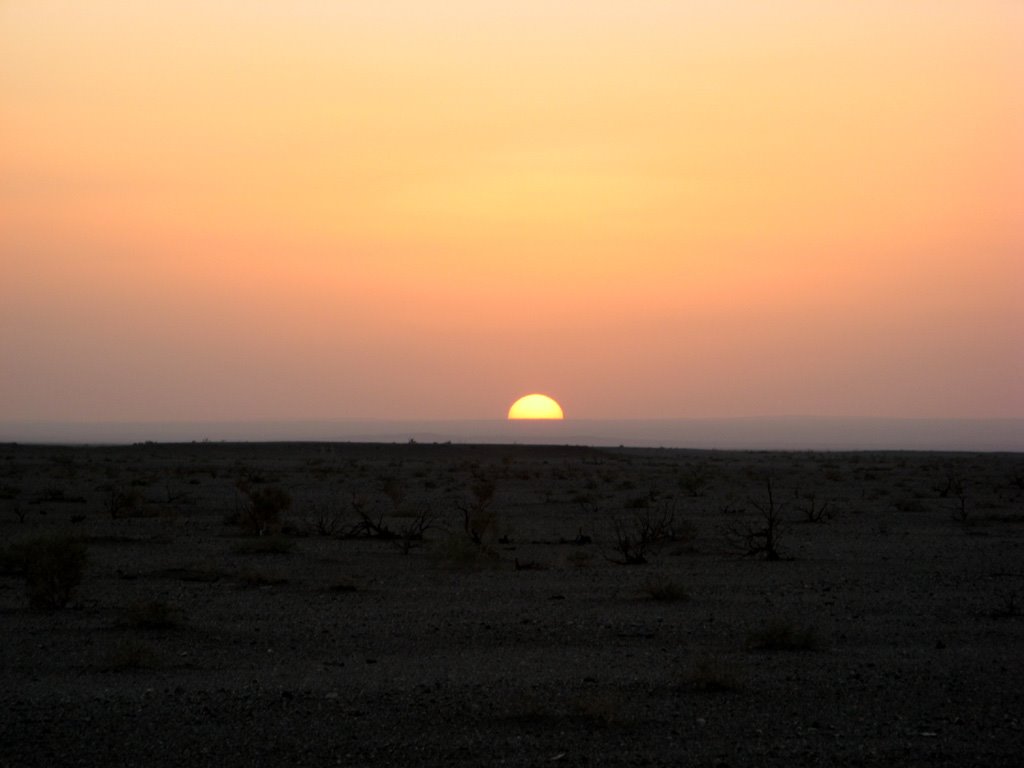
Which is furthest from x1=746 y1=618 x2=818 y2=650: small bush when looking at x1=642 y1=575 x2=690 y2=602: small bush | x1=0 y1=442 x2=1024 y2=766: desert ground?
x1=642 y1=575 x2=690 y2=602: small bush

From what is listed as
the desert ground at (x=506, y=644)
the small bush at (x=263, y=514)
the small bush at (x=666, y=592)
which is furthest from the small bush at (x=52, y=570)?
the small bush at (x=263, y=514)

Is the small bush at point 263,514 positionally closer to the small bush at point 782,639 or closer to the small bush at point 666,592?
the small bush at point 666,592

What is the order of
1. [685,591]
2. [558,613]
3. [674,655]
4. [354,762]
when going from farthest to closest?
[685,591]
[558,613]
[674,655]
[354,762]

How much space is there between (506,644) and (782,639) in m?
3.29

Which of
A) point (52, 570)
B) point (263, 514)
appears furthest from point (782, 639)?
point (263, 514)

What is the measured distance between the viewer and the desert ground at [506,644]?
928cm

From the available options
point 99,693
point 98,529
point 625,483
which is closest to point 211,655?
point 99,693

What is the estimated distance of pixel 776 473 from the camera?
204ft

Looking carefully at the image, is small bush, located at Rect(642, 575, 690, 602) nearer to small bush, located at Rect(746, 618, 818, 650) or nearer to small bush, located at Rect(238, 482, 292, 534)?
small bush, located at Rect(746, 618, 818, 650)

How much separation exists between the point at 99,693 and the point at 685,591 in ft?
32.2

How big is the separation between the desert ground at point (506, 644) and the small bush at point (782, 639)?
30mm

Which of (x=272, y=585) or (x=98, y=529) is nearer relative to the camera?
(x=272, y=585)

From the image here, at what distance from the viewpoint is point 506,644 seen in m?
13.5

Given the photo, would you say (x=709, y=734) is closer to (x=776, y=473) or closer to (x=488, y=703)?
(x=488, y=703)
